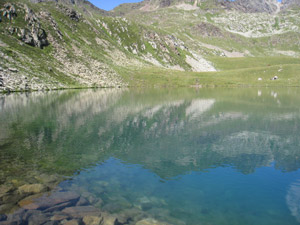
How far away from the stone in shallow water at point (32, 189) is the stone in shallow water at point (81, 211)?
3.48 metres

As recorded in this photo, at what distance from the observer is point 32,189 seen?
51.7 feet

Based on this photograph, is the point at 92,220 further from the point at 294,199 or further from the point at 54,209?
→ the point at 294,199

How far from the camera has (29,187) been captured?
1593 centimetres

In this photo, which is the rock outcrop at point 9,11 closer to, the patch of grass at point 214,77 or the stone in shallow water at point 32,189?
the patch of grass at point 214,77

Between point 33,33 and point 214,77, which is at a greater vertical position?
point 33,33

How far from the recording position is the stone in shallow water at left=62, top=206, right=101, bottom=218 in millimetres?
12984

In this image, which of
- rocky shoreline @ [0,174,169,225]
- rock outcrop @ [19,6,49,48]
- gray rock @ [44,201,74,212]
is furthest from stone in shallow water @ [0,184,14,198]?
rock outcrop @ [19,6,49,48]

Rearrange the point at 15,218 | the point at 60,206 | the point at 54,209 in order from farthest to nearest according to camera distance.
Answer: the point at 60,206, the point at 54,209, the point at 15,218

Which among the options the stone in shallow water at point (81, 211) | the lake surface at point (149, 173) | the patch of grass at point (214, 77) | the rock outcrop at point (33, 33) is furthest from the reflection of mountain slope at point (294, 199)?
the rock outcrop at point (33, 33)

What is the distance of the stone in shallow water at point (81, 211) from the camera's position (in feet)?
42.6

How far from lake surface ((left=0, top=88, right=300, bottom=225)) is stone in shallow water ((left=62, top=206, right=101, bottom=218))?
2.2 inches

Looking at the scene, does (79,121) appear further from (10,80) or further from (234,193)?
(10,80)

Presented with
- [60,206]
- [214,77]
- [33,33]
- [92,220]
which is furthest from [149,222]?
[214,77]

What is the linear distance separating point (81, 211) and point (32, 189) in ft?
15.7
